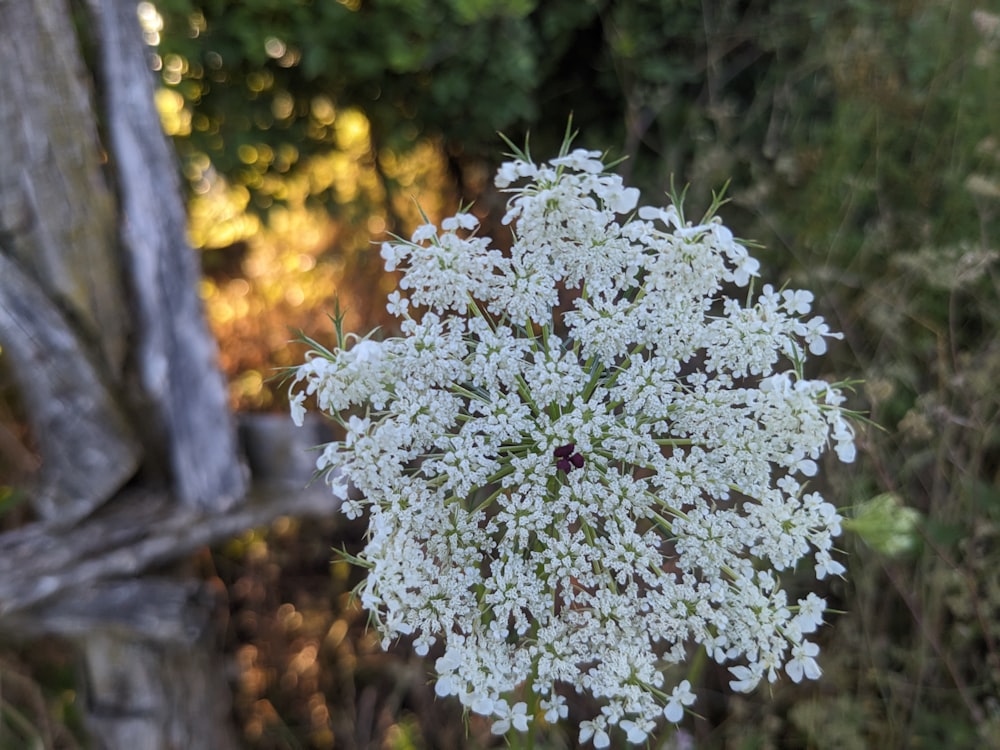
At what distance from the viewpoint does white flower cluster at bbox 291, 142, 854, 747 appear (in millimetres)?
1020

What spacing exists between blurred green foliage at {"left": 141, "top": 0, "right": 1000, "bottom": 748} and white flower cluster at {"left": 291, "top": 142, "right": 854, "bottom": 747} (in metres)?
0.86

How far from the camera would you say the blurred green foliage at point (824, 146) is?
75.0 inches

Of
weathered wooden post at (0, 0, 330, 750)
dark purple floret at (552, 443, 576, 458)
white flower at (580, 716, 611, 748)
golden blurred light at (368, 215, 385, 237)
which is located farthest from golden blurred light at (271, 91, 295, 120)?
white flower at (580, 716, 611, 748)

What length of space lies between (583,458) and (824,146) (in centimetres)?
201

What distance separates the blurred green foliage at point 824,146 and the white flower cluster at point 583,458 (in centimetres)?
86

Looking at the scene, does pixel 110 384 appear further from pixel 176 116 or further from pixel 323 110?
pixel 323 110

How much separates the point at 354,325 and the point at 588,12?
1653 mm

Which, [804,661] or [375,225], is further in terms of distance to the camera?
[375,225]

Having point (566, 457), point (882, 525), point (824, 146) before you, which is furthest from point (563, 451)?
point (824, 146)

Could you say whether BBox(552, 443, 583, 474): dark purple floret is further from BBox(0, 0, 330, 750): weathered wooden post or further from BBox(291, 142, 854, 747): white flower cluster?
BBox(0, 0, 330, 750): weathered wooden post

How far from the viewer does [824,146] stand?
2494 mm

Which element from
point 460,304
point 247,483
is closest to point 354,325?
point 247,483

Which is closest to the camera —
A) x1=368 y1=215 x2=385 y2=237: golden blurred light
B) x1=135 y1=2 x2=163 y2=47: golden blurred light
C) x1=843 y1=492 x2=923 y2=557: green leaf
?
x1=843 y1=492 x2=923 y2=557: green leaf

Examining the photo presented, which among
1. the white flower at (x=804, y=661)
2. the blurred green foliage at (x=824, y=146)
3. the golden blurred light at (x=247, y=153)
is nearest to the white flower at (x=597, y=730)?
the white flower at (x=804, y=661)
